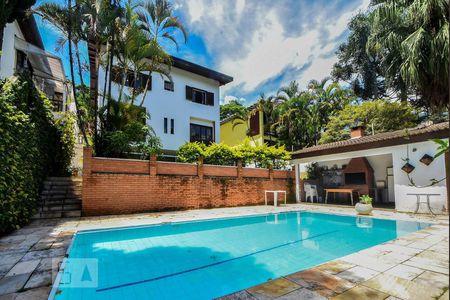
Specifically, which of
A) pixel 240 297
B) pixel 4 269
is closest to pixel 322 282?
pixel 240 297

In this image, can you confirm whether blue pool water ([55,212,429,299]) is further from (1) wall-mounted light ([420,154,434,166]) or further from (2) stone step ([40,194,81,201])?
(2) stone step ([40,194,81,201])

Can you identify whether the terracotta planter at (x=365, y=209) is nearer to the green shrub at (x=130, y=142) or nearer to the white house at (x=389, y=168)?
the white house at (x=389, y=168)

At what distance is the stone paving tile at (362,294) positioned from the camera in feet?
8.74

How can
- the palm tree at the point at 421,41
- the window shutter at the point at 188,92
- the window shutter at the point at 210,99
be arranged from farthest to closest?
the window shutter at the point at 210,99 < the window shutter at the point at 188,92 < the palm tree at the point at 421,41

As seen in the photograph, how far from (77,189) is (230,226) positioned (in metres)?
7.29

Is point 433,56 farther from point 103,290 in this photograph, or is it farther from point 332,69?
point 332,69

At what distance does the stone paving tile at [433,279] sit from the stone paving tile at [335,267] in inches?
33.1

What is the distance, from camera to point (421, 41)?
8.34 meters

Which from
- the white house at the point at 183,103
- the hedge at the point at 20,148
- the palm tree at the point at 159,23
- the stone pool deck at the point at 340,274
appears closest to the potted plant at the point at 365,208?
the stone pool deck at the point at 340,274

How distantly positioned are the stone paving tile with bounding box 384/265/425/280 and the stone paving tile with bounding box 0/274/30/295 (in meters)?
5.03

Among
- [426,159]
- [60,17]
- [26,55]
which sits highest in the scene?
[60,17]

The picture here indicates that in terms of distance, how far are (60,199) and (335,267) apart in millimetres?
10225

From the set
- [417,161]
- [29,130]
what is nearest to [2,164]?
[29,130]

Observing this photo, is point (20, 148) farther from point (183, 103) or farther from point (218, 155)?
point (183, 103)
